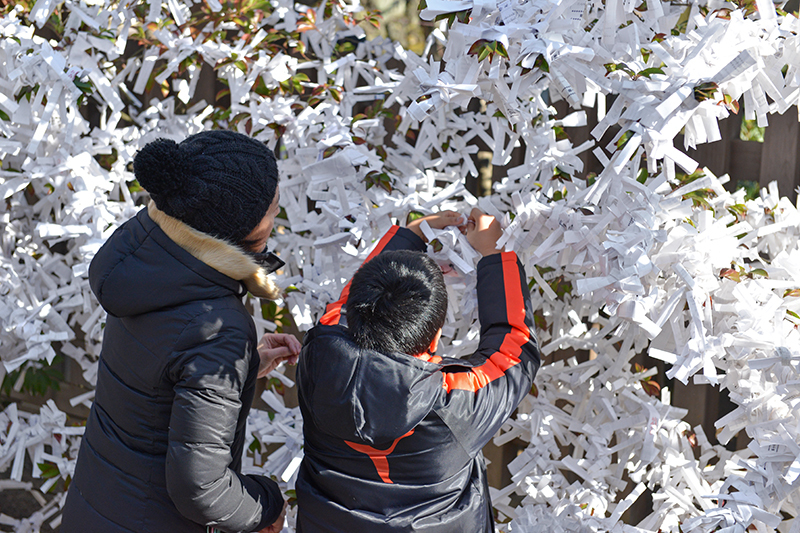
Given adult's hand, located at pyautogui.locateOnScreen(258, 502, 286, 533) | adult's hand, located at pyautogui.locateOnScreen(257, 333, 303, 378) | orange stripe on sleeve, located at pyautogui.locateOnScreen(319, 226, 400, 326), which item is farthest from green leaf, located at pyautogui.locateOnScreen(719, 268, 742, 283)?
adult's hand, located at pyautogui.locateOnScreen(258, 502, 286, 533)

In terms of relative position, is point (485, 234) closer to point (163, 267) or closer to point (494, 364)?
point (494, 364)

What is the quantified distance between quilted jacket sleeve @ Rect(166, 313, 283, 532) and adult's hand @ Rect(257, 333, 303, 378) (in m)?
0.33

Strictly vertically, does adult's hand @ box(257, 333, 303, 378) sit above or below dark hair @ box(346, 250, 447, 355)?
below

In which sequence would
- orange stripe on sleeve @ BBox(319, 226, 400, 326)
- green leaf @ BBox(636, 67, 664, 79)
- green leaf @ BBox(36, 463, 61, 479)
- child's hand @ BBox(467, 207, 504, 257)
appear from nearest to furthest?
green leaf @ BBox(636, 67, 664, 79), orange stripe on sleeve @ BBox(319, 226, 400, 326), child's hand @ BBox(467, 207, 504, 257), green leaf @ BBox(36, 463, 61, 479)

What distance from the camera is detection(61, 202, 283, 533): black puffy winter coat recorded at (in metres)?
1.31

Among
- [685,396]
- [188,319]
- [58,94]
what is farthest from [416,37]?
[188,319]

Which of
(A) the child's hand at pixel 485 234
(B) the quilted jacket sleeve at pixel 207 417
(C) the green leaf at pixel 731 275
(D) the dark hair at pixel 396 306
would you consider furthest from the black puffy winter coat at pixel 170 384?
(C) the green leaf at pixel 731 275

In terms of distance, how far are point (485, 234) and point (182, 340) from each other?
2.62ft

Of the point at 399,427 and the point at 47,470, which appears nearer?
the point at 399,427

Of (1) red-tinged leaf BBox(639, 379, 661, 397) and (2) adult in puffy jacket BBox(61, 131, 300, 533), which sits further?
(1) red-tinged leaf BBox(639, 379, 661, 397)

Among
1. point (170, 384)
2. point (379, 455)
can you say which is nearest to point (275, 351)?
point (170, 384)

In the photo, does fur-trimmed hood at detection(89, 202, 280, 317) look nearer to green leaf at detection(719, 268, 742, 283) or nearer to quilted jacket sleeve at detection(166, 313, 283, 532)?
quilted jacket sleeve at detection(166, 313, 283, 532)

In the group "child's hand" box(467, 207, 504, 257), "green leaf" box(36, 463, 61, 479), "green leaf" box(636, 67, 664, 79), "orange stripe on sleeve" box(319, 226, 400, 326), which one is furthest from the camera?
"green leaf" box(36, 463, 61, 479)

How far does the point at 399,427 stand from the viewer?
1253 mm
